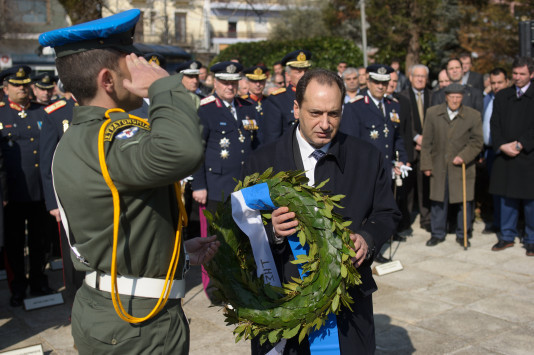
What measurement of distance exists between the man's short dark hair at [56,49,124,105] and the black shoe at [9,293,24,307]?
512 centimetres

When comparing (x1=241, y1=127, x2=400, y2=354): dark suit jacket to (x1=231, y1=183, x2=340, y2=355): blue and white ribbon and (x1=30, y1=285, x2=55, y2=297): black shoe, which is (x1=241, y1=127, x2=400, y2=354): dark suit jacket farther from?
(x1=30, y1=285, x2=55, y2=297): black shoe

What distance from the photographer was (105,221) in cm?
211

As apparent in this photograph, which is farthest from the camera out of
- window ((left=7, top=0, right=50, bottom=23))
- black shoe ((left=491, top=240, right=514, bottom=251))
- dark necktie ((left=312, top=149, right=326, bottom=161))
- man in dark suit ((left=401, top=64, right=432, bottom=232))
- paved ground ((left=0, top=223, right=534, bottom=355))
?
window ((left=7, top=0, right=50, bottom=23))

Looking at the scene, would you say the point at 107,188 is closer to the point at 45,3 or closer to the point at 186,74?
the point at 186,74

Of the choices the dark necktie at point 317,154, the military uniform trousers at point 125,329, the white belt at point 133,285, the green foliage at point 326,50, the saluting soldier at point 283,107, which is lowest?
the military uniform trousers at point 125,329

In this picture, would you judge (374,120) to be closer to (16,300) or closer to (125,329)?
(16,300)

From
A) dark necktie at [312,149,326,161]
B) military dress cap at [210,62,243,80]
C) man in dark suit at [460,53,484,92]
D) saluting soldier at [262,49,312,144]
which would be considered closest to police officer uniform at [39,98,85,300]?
military dress cap at [210,62,243,80]

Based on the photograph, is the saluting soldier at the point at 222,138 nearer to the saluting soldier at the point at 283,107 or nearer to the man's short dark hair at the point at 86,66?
the saluting soldier at the point at 283,107

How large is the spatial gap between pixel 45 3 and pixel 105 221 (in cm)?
4414

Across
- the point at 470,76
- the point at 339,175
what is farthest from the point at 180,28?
the point at 339,175

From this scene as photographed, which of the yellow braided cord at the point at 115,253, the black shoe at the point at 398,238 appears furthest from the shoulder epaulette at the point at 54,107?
the black shoe at the point at 398,238

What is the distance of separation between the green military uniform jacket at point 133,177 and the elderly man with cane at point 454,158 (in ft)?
22.6

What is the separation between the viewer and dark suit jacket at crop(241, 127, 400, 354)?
2904 mm

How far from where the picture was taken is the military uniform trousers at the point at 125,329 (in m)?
2.19
